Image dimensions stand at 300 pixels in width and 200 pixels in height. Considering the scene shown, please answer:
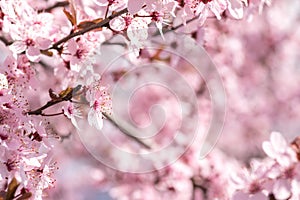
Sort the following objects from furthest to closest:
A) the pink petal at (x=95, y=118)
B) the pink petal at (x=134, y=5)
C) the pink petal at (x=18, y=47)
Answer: the pink petal at (x=18, y=47)
the pink petal at (x=95, y=118)
the pink petal at (x=134, y=5)

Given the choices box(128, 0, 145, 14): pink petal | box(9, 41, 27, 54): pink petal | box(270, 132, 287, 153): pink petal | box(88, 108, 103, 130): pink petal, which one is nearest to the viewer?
box(128, 0, 145, 14): pink petal

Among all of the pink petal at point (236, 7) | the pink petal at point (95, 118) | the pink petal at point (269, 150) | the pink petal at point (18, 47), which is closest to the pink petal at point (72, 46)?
the pink petal at point (18, 47)

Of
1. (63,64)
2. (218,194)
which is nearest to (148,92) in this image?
(218,194)

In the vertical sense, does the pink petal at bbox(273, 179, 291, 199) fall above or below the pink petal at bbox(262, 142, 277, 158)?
below

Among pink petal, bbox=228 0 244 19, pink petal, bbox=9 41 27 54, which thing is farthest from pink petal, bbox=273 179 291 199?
pink petal, bbox=9 41 27 54

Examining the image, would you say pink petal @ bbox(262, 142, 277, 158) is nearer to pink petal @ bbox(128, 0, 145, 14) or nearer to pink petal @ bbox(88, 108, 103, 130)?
pink petal @ bbox(88, 108, 103, 130)

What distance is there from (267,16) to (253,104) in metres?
0.76

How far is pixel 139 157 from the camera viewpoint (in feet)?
11.4

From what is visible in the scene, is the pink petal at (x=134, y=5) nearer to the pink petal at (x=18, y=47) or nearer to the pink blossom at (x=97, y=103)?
the pink blossom at (x=97, y=103)

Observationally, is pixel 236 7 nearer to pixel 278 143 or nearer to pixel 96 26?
pixel 96 26

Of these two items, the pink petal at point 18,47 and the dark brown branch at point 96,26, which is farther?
the pink petal at point 18,47

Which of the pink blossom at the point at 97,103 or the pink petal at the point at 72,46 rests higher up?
the pink petal at the point at 72,46

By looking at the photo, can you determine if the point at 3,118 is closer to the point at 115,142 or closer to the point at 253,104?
the point at 115,142

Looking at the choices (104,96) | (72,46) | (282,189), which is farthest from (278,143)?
(72,46)
